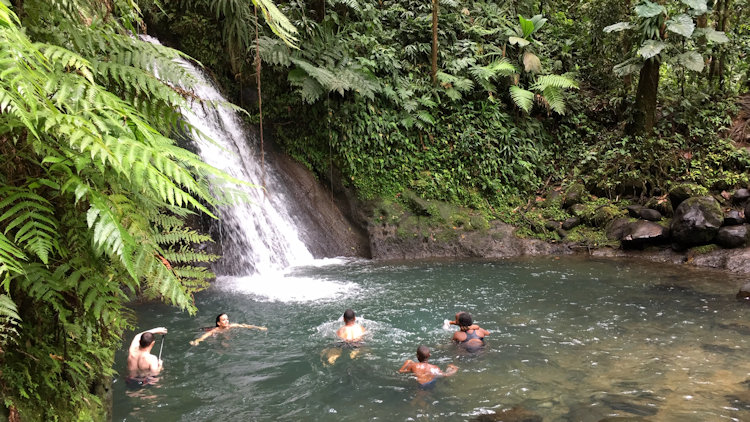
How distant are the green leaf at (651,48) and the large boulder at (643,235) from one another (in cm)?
419

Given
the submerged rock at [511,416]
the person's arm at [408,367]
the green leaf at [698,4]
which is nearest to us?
the submerged rock at [511,416]

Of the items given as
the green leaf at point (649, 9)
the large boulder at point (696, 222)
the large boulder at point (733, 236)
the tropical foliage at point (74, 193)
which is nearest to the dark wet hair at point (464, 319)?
the tropical foliage at point (74, 193)

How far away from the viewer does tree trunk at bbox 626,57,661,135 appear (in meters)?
13.7

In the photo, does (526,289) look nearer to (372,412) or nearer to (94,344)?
(372,412)

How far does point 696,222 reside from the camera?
11.4 metres

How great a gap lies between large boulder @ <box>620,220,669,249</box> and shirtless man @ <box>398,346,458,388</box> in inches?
312

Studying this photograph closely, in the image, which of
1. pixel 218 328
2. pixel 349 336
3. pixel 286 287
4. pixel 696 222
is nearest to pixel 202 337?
pixel 218 328

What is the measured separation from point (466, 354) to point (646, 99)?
423 inches

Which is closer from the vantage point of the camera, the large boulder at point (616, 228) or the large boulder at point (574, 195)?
the large boulder at point (616, 228)

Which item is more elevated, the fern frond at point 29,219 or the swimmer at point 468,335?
the fern frond at point 29,219

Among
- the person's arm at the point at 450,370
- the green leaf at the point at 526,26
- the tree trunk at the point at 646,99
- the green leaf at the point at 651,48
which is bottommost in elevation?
the person's arm at the point at 450,370

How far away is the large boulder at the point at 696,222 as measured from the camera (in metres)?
11.3

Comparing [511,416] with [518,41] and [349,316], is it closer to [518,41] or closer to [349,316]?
[349,316]

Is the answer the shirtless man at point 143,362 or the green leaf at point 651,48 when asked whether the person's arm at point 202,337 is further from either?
the green leaf at point 651,48
